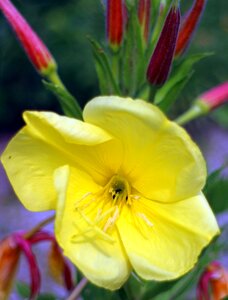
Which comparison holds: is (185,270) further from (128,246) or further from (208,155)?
(208,155)

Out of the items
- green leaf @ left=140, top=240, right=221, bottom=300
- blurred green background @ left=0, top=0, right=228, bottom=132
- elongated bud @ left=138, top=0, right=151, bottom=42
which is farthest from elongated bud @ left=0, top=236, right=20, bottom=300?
blurred green background @ left=0, top=0, right=228, bottom=132

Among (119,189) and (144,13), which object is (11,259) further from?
(144,13)

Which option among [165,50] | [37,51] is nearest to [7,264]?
[37,51]

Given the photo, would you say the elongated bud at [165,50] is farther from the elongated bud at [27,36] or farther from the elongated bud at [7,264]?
the elongated bud at [7,264]

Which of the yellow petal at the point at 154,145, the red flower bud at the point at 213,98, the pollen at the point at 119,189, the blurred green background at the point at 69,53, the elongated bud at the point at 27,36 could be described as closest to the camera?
the yellow petal at the point at 154,145

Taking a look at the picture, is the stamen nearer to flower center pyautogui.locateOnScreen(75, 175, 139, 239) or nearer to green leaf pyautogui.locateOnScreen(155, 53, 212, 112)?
flower center pyautogui.locateOnScreen(75, 175, 139, 239)

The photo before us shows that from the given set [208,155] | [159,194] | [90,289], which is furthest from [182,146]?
[208,155]

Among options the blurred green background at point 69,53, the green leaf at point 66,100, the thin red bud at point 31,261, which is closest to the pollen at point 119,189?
the green leaf at point 66,100
